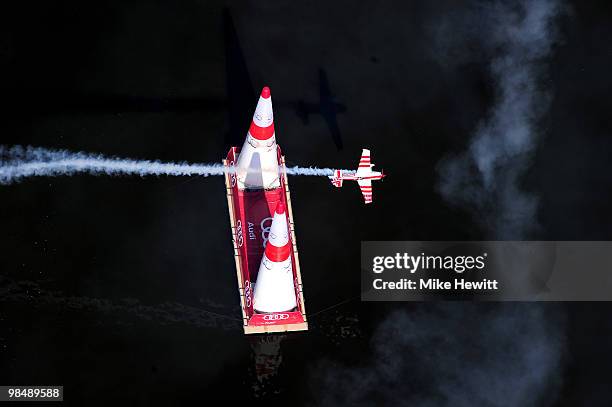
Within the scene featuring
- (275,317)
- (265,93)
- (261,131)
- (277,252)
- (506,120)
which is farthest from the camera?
(506,120)

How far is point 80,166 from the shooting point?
60750mm

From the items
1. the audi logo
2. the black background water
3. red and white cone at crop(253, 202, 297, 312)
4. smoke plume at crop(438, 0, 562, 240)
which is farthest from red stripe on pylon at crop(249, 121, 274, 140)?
smoke plume at crop(438, 0, 562, 240)

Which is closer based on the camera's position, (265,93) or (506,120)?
(265,93)

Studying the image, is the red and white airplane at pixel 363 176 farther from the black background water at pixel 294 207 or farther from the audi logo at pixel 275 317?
the audi logo at pixel 275 317

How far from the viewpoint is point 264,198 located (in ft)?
197

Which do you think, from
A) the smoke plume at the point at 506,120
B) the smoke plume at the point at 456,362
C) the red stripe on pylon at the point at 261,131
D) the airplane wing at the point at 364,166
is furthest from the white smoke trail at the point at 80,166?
the smoke plume at the point at 456,362

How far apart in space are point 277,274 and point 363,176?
246 inches

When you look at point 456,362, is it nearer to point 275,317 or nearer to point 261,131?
point 275,317

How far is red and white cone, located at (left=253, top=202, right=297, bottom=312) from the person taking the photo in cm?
5556

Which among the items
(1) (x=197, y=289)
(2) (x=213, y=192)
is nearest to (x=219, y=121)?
(2) (x=213, y=192)

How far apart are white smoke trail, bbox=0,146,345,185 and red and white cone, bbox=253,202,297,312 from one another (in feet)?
12.5

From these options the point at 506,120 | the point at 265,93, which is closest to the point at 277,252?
the point at 265,93

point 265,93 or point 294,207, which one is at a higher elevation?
point 265,93

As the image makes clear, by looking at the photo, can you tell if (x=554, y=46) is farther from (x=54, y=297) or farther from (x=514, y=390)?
(x=54, y=297)
